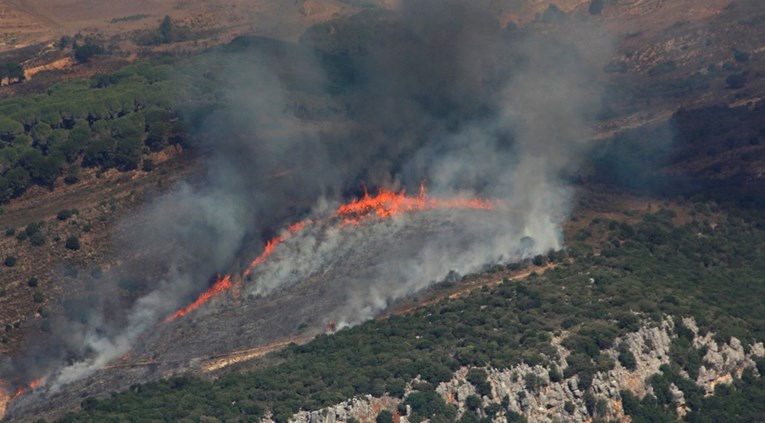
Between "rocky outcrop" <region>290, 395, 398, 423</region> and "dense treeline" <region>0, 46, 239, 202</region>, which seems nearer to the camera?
"rocky outcrop" <region>290, 395, 398, 423</region>

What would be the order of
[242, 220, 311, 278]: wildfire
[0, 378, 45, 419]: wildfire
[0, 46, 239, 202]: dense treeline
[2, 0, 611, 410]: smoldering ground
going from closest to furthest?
[0, 378, 45, 419]: wildfire < [2, 0, 611, 410]: smoldering ground < [242, 220, 311, 278]: wildfire < [0, 46, 239, 202]: dense treeline

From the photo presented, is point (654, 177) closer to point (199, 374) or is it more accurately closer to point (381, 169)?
point (381, 169)

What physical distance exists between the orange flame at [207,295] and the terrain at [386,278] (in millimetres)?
469

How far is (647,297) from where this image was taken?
131m

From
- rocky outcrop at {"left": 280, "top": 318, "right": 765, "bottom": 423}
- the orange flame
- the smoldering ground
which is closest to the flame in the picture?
the smoldering ground

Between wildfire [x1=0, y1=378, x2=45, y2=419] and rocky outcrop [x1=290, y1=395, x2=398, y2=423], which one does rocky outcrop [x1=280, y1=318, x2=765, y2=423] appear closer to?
rocky outcrop [x1=290, y1=395, x2=398, y2=423]

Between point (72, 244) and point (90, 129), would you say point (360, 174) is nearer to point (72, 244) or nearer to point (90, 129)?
point (72, 244)

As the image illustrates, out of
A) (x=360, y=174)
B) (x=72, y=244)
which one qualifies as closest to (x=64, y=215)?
(x=72, y=244)

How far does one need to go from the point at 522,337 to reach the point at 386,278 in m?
28.2

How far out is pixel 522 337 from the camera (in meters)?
125

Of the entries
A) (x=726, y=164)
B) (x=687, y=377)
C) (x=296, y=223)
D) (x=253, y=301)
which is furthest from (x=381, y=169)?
(x=687, y=377)

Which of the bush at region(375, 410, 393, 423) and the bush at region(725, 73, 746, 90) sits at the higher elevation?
the bush at region(375, 410, 393, 423)

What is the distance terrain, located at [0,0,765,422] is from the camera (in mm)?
118438

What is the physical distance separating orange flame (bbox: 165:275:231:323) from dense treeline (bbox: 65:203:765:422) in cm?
2174
